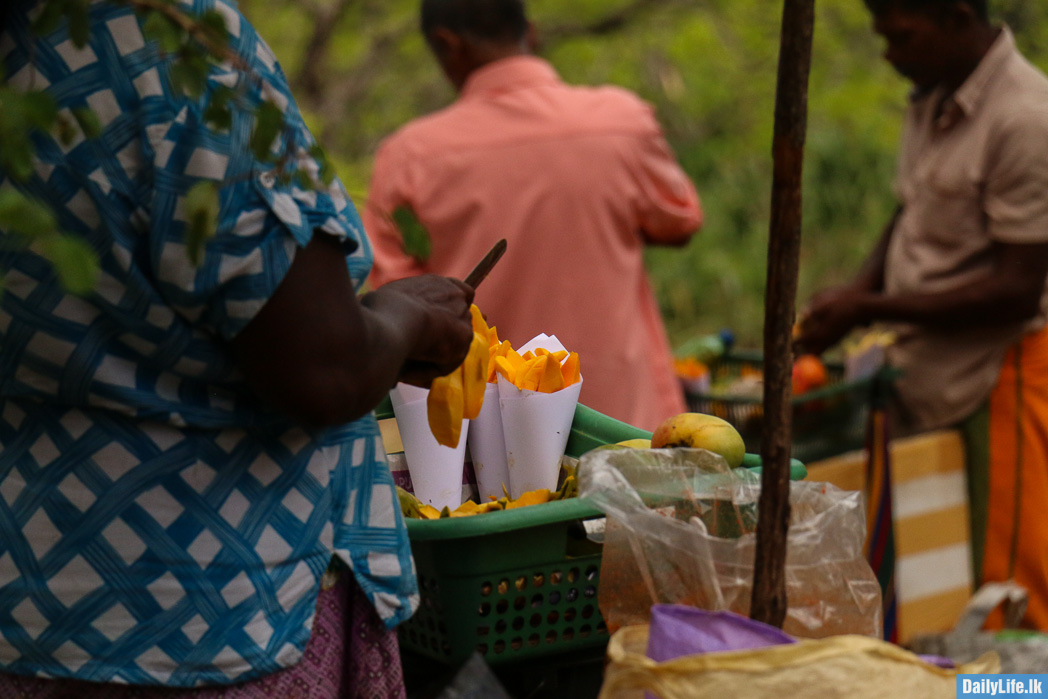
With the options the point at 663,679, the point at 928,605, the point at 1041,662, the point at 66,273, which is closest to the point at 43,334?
the point at 66,273

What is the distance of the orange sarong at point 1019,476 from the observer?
312cm

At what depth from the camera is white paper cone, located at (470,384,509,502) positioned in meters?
1.69

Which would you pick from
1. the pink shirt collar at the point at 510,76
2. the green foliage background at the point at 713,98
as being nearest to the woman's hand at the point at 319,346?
the pink shirt collar at the point at 510,76

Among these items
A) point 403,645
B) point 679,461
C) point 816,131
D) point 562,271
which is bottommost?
point 816,131

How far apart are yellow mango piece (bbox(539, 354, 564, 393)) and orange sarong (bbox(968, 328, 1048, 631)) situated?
1.98 m

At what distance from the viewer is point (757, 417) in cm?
325

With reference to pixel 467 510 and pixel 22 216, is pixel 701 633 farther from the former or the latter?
pixel 22 216

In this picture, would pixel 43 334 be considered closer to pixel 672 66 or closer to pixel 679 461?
pixel 679 461

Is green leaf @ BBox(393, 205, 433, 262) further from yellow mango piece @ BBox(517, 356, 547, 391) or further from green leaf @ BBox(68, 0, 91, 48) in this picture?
yellow mango piece @ BBox(517, 356, 547, 391)

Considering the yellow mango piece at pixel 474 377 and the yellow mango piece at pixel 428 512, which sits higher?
the yellow mango piece at pixel 474 377

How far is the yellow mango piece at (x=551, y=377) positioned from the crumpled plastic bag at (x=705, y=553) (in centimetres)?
34

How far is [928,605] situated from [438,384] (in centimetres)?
256

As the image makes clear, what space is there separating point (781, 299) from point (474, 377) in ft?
1.65

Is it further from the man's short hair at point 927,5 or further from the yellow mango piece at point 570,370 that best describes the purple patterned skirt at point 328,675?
the man's short hair at point 927,5
